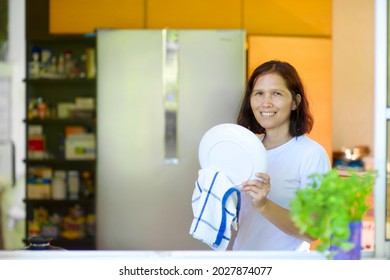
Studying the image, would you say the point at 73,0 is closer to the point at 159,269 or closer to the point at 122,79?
the point at 122,79

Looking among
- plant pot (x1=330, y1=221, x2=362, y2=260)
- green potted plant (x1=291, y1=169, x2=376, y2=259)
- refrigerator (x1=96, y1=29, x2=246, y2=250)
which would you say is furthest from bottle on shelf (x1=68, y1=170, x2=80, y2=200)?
green potted plant (x1=291, y1=169, x2=376, y2=259)

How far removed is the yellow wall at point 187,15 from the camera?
5.00 m

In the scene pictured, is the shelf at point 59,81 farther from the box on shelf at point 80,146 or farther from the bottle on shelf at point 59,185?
the bottle on shelf at point 59,185

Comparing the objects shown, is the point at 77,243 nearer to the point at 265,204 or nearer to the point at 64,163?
the point at 64,163

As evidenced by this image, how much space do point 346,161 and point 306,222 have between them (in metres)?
3.85

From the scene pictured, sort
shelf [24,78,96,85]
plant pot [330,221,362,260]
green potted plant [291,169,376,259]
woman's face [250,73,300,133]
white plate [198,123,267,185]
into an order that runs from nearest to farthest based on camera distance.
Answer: green potted plant [291,169,376,259], plant pot [330,221,362,260], white plate [198,123,267,185], woman's face [250,73,300,133], shelf [24,78,96,85]

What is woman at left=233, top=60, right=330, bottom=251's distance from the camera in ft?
8.04

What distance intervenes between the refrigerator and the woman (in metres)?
1.91

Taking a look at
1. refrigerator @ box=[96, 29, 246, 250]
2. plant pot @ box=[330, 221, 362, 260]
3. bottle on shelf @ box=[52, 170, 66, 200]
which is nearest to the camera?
plant pot @ box=[330, 221, 362, 260]

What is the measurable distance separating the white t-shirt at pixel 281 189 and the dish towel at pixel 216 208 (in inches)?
3.4

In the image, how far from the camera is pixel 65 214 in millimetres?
5246

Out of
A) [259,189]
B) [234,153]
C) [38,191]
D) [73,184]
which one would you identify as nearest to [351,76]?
[73,184]

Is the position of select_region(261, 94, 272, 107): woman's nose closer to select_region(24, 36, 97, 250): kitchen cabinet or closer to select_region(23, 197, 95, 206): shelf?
select_region(24, 36, 97, 250): kitchen cabinet

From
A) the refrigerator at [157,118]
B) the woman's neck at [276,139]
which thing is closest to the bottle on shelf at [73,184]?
the refrigerator at [157,118]
